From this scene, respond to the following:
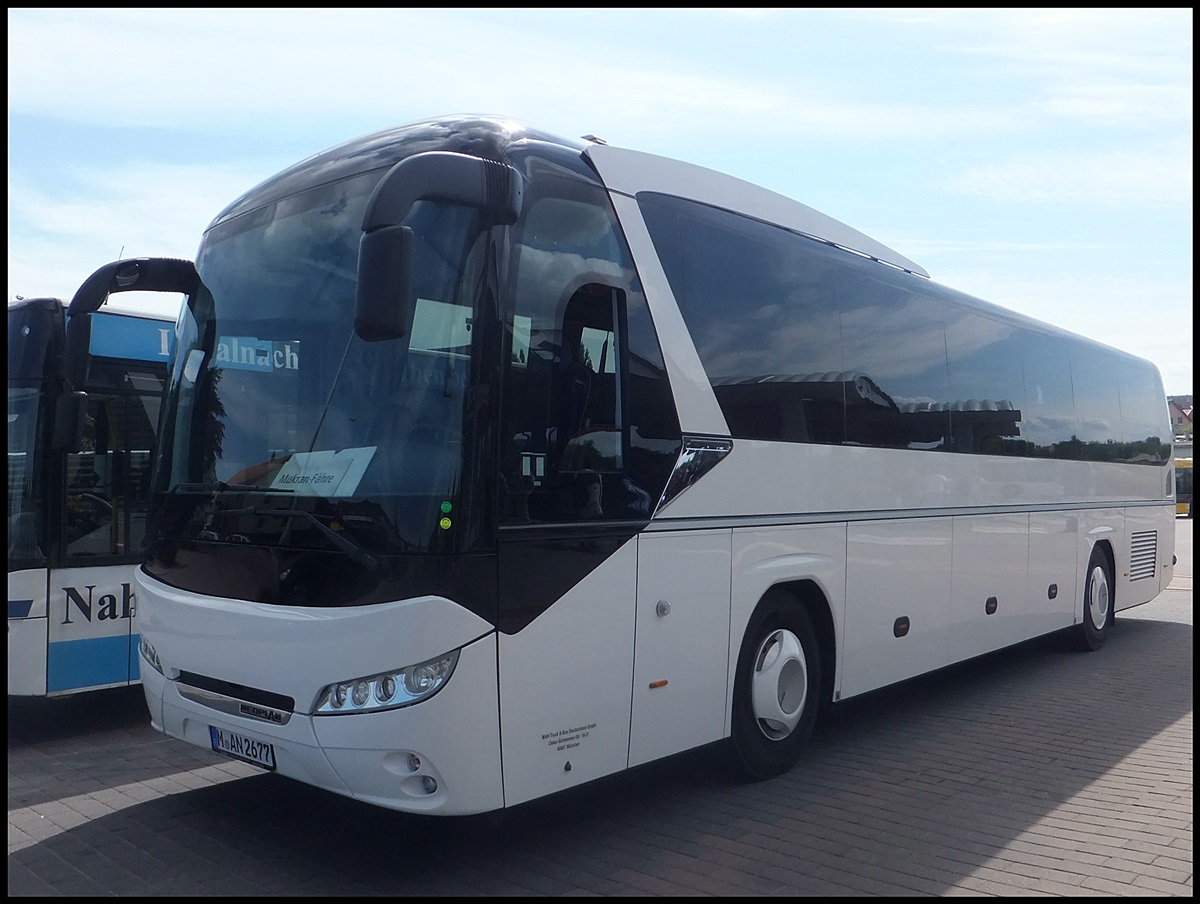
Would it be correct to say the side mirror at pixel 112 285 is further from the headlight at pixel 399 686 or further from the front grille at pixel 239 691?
the headlight at pixel 399 686

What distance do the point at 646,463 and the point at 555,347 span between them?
2.76 feet

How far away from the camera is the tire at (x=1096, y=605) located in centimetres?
1206

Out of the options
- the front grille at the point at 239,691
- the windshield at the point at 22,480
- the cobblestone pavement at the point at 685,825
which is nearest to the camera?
the front grille at the point at 239,691

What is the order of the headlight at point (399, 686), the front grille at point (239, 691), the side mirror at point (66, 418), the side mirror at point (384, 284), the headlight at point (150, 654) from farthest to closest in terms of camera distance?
the side mirror at point (66, 418), the headlight at point (150, 654), the front grille at point (239, 691), the headlight at point (399, 686), the side mirror at point (384, 284)

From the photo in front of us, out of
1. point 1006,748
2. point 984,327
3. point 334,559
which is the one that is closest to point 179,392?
point 334,559

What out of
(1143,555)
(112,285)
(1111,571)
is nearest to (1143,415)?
(1143,555)

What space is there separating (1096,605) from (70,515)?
33.9 ft

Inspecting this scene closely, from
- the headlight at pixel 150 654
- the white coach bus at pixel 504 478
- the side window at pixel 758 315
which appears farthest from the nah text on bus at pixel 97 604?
the side window at pixel 758 315

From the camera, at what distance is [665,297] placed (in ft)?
19.6

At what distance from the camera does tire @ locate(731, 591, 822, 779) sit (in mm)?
6453

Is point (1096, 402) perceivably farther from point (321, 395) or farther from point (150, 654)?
point (150, 654)

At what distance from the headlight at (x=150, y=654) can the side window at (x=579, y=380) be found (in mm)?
2170

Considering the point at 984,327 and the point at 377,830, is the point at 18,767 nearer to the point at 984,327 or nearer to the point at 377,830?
the point at 377,830

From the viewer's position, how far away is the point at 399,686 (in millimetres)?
4570
